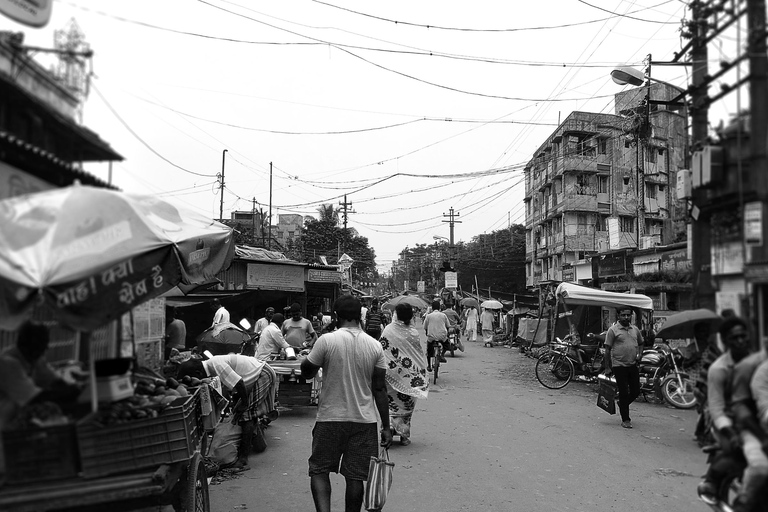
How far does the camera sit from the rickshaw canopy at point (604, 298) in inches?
515

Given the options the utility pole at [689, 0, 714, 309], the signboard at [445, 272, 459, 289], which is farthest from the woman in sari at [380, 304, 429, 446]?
the signboard at [445, 272, 459, 289]

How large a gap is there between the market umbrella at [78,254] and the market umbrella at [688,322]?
250cm

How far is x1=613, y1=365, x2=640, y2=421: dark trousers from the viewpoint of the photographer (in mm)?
9031

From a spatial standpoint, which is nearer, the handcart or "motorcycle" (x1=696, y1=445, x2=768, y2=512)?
"motorcycle" (x1=696, y1=445, x2=768, y2=512)

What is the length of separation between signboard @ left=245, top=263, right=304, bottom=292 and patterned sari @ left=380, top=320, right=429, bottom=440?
1444 cm

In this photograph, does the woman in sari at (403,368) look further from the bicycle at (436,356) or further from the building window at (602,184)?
the building window at (602,184)

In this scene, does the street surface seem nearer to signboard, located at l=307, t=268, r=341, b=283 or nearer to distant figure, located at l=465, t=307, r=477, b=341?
signboard, located at l=307, t=268, r=341, b=283

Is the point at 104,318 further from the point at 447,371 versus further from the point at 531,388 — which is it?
the point at 447,371

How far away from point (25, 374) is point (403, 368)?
553 cm

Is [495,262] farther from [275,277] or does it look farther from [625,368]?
[625,368]

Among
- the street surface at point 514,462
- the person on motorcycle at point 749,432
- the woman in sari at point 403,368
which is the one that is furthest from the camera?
the woman in sari at point 403,368

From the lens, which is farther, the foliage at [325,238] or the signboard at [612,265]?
the foliage at [325,238]

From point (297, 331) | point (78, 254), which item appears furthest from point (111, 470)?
point (297, 331)

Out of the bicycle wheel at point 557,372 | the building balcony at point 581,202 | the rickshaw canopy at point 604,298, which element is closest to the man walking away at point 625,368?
the rickshaw canopy at point 604,298
